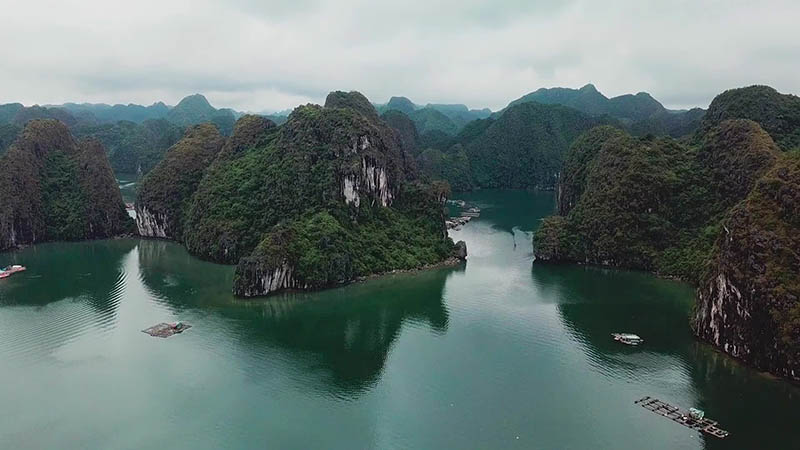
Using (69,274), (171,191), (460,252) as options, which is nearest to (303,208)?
(460,252)

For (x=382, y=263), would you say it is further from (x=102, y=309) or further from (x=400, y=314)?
(x=102, y=309)

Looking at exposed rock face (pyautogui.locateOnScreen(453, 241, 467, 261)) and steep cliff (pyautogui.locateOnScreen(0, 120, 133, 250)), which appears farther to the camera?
steep cliff (pyautogui.locateOnScreen(0, 120, 133, 250))

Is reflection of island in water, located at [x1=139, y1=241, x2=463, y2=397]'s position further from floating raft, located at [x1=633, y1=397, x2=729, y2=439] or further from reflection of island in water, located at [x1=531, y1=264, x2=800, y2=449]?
floating raft, located at [x1=633, y1=397, x2=729, y2=439]

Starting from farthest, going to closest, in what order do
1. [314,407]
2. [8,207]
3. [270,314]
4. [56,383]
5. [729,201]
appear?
[8,207]
[729,201]
[270,314]
[56,383]
[314,407]

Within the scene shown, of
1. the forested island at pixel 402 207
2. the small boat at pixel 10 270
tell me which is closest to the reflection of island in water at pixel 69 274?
the small boat at pixel 10 270

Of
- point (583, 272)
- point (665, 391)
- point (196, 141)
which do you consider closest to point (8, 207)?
point (196, 141)

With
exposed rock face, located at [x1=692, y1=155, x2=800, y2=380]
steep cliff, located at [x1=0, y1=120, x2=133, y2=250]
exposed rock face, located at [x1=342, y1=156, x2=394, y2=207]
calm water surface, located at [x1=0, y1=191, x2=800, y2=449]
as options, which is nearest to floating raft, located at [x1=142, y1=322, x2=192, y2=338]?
calm water surface, located at [x1=0, y1=191, x2=800, y2=449]
